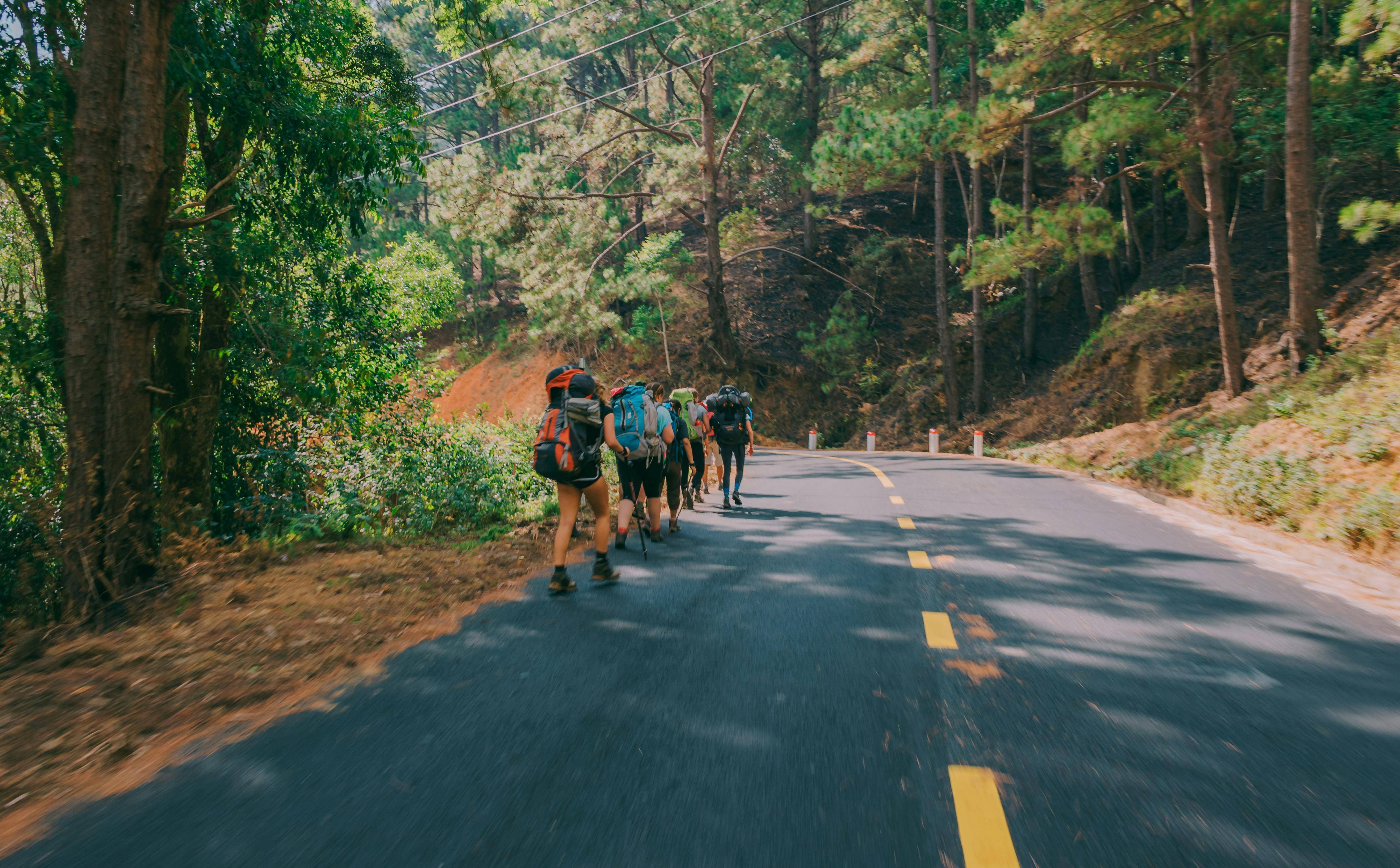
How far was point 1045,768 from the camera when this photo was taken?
142 inches

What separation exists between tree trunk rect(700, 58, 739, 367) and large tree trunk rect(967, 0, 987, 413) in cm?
852

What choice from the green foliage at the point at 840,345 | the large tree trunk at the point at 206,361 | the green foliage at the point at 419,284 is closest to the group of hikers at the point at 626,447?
the large tree trunk at the point at 206,361

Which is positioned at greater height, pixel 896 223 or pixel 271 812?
pixel 896 223

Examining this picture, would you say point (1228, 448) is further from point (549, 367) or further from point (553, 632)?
point (549, 367)

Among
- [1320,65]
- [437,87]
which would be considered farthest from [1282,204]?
[437,87]

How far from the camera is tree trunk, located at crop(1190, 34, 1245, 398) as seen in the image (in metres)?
16.3

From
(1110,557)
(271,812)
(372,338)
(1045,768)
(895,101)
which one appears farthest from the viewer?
(895,101)

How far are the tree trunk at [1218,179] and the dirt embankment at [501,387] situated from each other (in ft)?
86.9

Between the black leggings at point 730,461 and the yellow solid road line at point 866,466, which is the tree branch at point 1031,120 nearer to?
the yellow solid road line at point 866,466

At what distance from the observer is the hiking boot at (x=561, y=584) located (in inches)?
277

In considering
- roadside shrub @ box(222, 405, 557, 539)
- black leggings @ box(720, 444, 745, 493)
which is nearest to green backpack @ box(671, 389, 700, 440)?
black leggings @ box(720, 444, 745, 493)

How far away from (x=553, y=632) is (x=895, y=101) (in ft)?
93.4

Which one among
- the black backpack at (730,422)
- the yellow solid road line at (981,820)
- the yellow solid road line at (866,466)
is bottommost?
the yellow solid road line at (866,466)

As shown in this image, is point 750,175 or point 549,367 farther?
point 549,367
